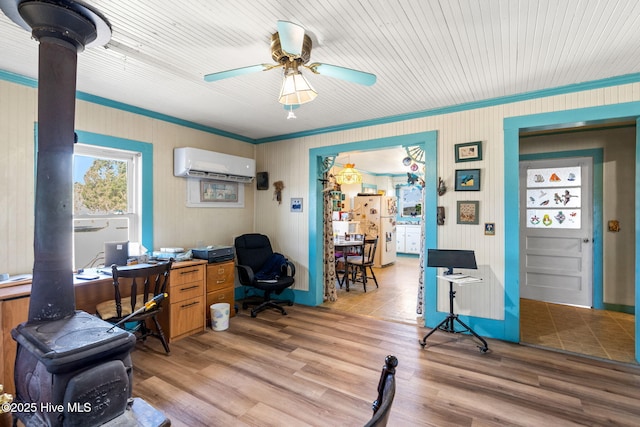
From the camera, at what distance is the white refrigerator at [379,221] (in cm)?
720

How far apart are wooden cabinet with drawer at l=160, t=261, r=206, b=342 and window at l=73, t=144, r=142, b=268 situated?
0.76 metres

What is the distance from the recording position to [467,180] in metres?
3.35

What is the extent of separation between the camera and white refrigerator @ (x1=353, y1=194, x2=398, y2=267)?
23.6 feet

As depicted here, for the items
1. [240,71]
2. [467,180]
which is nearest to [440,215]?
[467,180]

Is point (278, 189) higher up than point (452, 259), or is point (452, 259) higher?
point (278, 189)

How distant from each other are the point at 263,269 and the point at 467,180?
2.91 meters

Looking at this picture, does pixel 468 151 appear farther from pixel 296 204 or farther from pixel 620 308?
pixel 620 308

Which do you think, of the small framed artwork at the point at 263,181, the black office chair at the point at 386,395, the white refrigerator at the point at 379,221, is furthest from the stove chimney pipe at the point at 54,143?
the white refrigerator at the point at 379,221

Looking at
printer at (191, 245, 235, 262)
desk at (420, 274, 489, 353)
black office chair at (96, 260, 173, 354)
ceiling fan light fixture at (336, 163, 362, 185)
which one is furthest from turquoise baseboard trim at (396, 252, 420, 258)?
black office chair at (96, 260, 173, 354)

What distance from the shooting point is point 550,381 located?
2395 mm

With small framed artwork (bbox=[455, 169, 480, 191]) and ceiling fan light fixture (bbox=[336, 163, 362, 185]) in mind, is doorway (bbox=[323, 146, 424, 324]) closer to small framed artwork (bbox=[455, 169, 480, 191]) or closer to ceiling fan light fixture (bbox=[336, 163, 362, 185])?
ceiling fan light fixture (bbox=[336, 163, 362, 185])

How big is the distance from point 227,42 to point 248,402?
2.55m

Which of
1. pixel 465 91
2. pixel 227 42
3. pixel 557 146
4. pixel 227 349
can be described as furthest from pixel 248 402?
pixel 557 146

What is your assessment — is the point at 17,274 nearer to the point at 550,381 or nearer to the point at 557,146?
the point at 550,381
